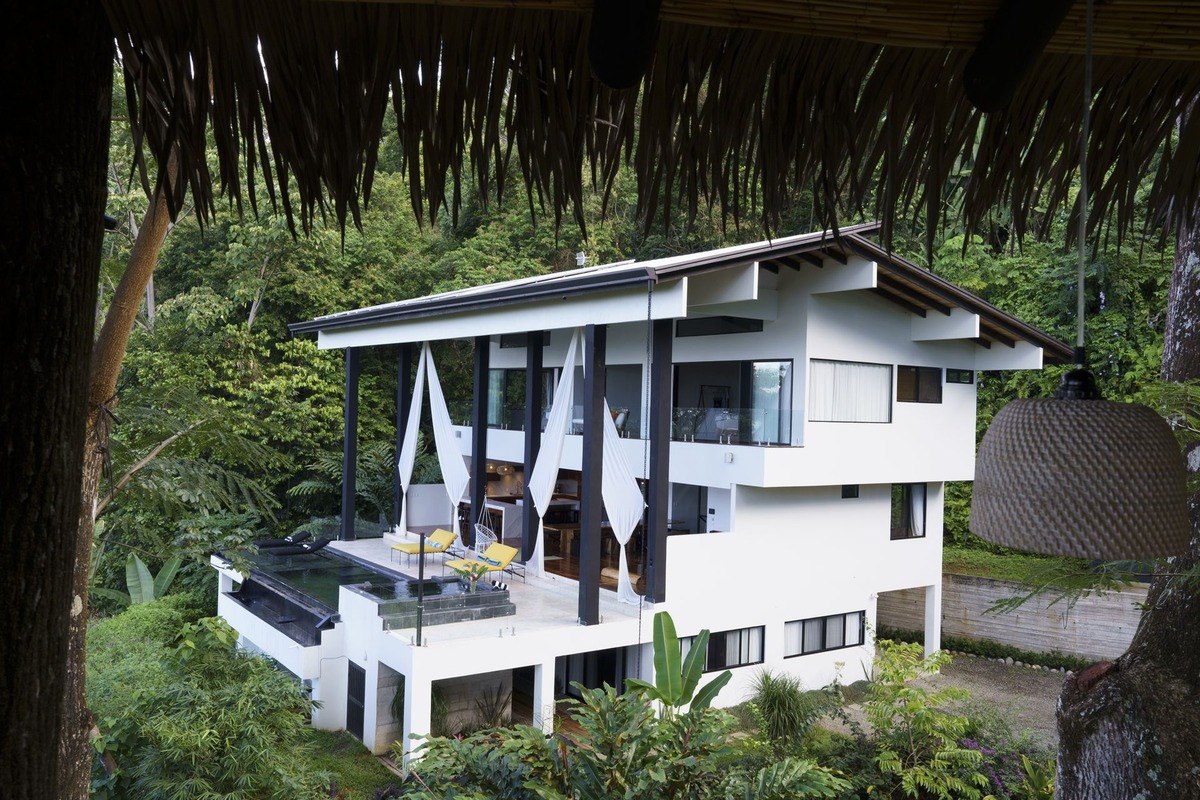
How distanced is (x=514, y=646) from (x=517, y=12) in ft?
29.7

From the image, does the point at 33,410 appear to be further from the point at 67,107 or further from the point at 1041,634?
the point at 1041,634

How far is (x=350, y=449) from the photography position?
17328mm

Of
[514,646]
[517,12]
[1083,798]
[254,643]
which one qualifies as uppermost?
[517,12]

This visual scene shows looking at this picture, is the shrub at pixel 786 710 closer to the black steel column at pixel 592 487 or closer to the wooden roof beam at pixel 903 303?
the black steel column at pixel 592 487

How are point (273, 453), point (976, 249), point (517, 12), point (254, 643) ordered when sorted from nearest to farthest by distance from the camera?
point (517, 12), point (273, 453), point (254, 643), point (976, 249)

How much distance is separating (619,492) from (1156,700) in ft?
24.5

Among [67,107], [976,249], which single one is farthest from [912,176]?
[976,249]

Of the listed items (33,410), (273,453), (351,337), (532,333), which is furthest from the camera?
(351,337)

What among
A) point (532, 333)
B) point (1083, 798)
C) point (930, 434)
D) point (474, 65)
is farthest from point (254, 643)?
point (474, 65)

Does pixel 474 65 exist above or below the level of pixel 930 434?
above

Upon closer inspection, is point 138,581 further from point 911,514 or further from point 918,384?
point 918,384

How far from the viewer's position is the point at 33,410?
1383mm

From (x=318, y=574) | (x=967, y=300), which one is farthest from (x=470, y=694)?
(x=967, y=300)

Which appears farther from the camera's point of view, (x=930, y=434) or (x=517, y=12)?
(x=930, y=434)
